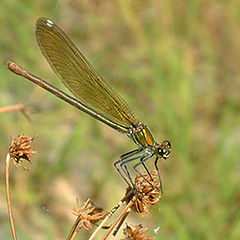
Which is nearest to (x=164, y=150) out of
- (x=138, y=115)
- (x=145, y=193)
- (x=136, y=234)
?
(x=145, y=193)

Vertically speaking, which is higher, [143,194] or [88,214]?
[143,194]

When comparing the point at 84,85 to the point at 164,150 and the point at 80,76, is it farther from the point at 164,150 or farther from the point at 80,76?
the point at 164,150

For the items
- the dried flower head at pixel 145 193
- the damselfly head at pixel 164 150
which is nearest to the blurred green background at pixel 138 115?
the damselfly head at pixel 164 150

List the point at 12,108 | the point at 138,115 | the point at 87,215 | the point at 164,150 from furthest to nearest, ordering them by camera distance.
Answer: the point at 138,115 < the point at 164,150 < the point at 12,108 < the point at 87,215

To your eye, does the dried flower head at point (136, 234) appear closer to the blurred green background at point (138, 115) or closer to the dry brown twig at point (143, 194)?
the dry brown twig at point (143, 194)

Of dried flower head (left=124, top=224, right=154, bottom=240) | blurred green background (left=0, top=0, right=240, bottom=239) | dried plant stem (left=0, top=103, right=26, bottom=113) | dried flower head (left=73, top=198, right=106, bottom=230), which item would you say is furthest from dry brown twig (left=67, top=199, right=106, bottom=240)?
blurred green background (left=0, top=0, right=240, bottom=239)

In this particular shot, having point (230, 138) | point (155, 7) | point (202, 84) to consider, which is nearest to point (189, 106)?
point (230, 138)

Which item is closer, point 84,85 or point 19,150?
point 19,150
